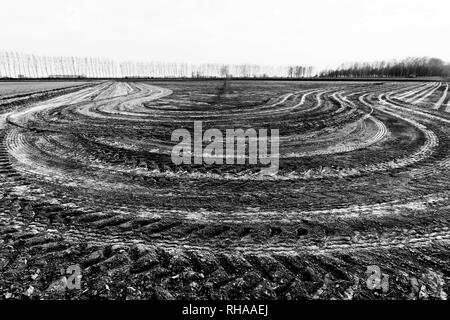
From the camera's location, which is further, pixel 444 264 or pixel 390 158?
pixel 390 158

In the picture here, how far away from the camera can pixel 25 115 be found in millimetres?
12570

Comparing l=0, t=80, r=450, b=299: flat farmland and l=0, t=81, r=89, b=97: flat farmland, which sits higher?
l=0, t=81, r=89, b=97: flat farmland

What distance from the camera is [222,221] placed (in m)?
4.15

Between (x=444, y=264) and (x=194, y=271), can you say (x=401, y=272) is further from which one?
(x=194, y=271)

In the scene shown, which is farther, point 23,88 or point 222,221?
point 23,88

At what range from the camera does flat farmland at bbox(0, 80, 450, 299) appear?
302cm

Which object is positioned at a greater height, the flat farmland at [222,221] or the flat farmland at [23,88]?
the flat farmland at [23,88]

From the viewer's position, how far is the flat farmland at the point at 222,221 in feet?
9.92

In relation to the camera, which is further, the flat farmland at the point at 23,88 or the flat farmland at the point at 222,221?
the flat farmland at the point at 23,88

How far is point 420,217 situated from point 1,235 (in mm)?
5703

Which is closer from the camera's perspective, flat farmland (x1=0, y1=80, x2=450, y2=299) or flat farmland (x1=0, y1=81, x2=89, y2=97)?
flat farmland (x1=0, y1=80, x2=450, y2=299)

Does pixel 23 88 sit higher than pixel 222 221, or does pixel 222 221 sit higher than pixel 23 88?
pixel 23 88
